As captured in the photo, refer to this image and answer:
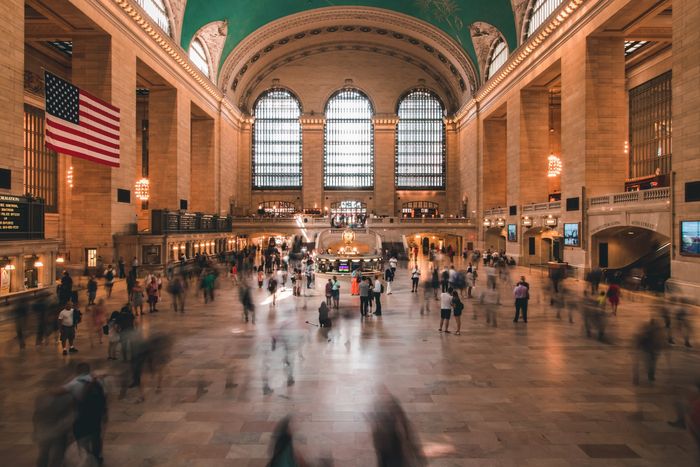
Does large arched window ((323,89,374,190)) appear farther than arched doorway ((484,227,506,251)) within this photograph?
Yes

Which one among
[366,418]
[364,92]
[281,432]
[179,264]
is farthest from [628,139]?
[281,432]

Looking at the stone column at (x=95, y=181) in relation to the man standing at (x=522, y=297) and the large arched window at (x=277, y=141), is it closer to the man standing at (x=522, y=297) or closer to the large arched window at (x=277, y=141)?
the man standing at (x=522, y=297)

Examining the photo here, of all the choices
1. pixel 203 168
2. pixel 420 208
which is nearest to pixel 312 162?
pixel 420 208

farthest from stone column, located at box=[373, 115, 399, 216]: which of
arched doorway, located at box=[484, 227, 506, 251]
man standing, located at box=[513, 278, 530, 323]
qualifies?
man standing, located at box=[513, 278, 530, 323]

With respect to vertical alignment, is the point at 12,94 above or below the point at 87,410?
above

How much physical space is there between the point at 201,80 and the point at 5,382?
93.9ft

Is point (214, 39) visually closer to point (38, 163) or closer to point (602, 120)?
point (38, 163)

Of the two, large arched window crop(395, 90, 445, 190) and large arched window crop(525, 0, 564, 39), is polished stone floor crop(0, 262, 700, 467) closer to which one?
large arched window crop(525, 0, 564, 39)

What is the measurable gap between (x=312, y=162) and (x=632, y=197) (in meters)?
33.6

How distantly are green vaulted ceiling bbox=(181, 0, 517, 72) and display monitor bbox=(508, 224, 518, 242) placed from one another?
1211cm

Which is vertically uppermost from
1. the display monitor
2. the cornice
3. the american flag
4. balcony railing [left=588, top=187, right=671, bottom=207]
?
the cornice

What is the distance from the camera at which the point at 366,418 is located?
5.96m

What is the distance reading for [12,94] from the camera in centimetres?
1407

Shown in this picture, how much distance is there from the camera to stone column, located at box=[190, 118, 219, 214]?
121ft
